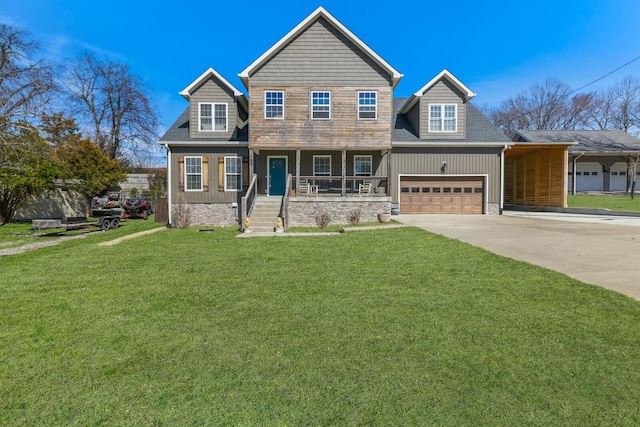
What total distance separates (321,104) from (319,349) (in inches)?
551

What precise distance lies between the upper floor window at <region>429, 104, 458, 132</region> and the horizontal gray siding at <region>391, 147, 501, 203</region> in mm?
1119

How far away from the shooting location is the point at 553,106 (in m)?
41.2

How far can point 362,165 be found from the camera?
1798cm

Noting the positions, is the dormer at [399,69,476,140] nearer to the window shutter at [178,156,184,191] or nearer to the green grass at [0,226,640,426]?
the window shutter at [178,156,184,191]

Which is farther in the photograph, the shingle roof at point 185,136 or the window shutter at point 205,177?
the window shutter at point 205,177

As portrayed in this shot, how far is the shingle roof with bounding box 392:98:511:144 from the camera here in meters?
17.8

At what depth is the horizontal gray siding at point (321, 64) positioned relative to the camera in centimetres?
1569

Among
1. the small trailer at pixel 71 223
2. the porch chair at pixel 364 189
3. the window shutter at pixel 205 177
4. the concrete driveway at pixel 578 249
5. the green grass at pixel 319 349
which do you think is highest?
the window shutter at pixel 205 177

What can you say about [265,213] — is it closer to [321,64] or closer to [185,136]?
[185,136]

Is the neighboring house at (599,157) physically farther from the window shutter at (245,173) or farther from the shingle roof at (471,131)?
the window shutter at (245,173)

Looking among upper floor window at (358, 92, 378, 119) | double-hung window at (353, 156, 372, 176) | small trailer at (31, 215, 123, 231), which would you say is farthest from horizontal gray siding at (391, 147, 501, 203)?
small trailer at (31, 215, 123, 231)

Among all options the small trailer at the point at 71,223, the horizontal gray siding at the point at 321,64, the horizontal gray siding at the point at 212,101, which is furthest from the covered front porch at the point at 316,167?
the small trailer at the point at 71,223

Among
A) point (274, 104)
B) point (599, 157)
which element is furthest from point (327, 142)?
point (599, 157)

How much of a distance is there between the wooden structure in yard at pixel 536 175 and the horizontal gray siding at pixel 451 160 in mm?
2243
